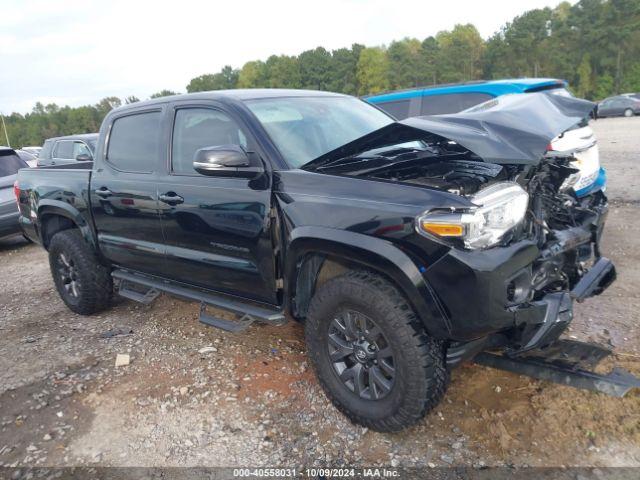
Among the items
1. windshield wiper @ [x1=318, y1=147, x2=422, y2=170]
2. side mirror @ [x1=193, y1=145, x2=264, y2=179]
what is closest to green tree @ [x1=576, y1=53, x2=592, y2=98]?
windshield wiper @ [x1=318, y1=147, x2=422, y2=170]

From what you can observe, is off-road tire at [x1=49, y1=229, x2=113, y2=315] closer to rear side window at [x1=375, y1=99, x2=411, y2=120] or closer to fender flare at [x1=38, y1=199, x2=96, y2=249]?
fender flare at [x1=38, y1=199, x2=96, y2=249]

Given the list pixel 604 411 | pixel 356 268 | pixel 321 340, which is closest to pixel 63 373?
pixel 321 340

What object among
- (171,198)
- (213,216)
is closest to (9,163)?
(171,198)

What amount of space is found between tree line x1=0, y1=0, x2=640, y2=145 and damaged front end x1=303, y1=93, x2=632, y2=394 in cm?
5451

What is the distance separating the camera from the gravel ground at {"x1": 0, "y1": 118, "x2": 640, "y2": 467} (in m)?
2.66

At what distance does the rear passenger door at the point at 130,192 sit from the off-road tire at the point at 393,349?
170 centimetres

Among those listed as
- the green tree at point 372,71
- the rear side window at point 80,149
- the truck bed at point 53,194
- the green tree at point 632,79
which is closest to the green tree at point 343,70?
the green tree at point 372,71

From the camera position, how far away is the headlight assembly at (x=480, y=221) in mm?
2348

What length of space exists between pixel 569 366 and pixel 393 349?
3.32 ft

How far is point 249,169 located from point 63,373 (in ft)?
7.22

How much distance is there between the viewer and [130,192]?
401 centimetres

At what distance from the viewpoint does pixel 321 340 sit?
294 centimetres

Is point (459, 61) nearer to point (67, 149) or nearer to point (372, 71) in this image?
point (372, 71)

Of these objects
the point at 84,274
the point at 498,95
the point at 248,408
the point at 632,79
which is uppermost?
the point at 498,95
